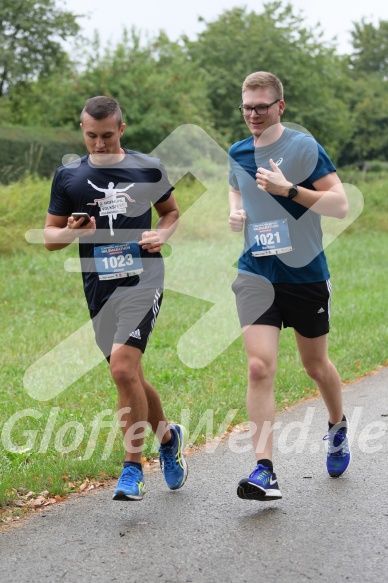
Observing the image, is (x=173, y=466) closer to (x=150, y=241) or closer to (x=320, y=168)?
(x=150, y=241)

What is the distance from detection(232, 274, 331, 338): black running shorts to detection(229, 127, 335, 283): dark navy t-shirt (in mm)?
46

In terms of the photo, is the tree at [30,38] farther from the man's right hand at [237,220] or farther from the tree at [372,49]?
the tree at [372,49]

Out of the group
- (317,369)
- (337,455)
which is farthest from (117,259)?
(337,455)

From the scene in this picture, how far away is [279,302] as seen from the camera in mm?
5145

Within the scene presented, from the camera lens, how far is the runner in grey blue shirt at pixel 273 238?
16.4 feet

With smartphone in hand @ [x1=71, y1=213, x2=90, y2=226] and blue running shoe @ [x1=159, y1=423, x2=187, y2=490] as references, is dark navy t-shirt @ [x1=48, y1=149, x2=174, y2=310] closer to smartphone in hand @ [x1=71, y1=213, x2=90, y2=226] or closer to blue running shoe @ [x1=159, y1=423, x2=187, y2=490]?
smartphone in hand @ [x1=71, y1=213, x2=90, y2=226]

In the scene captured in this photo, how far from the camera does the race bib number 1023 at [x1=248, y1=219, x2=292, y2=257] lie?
5039mm

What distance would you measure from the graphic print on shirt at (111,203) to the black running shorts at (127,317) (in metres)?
0.35

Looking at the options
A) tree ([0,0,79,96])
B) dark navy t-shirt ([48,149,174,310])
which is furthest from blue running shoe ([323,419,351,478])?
tree ([0,0,79,96])

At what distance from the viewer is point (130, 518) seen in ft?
15.9

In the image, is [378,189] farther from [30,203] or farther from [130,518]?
[130,518]

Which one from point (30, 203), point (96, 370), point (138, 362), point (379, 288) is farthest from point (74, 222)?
point (30, 203)

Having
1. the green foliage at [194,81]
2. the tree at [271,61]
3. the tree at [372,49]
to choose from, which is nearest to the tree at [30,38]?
the green foliage at [194,81]

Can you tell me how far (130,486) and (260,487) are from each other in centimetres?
65
